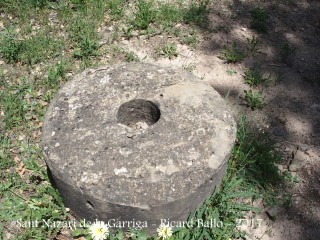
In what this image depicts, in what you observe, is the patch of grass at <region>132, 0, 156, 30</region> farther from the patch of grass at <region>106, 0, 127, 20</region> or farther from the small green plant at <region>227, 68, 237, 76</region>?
the small green plant at <region>227, 68, 237, 76</region>

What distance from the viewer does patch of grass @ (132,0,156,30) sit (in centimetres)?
486

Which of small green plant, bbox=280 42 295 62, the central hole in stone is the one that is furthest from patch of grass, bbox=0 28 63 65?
small green plant, bbox=280 42 295 62

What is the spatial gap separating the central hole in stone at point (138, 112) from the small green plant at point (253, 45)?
2.05 metres

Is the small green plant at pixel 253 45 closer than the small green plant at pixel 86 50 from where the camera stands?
No

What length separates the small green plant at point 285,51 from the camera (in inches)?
183

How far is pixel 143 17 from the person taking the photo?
4.88 m

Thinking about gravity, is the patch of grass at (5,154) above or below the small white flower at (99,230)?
below

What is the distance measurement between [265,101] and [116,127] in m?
1.95

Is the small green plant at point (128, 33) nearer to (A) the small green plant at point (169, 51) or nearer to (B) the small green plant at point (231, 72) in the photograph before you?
(A) the small green plant at point (169, 51)

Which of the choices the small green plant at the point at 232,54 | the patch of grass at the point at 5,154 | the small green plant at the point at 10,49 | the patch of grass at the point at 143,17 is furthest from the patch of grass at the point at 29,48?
the small green plant at the point at 232,54

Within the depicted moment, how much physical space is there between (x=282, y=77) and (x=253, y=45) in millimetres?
587

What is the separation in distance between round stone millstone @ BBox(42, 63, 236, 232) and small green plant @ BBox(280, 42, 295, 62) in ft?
6.00

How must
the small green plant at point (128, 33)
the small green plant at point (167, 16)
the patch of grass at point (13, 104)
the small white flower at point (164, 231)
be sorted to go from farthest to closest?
the small green plant at point (167, 16), the small green plant at point (128, 33), the patch of grass at point (13, 104), the small white flower at point (164, 231)

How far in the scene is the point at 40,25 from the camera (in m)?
4.94
